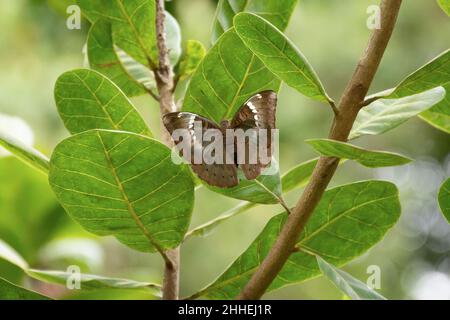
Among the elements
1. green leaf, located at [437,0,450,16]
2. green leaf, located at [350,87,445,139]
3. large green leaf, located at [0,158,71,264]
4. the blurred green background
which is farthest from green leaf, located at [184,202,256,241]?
the blurred green background

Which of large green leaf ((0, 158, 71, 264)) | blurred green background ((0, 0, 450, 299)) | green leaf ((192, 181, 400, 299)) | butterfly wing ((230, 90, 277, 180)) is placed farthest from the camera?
blurred green background ((0, 0, 450, 299))

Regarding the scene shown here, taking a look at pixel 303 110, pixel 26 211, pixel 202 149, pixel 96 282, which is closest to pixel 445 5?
pixel 202 149

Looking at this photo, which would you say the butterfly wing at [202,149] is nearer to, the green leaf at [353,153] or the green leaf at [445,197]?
the green leaf at [353,153]

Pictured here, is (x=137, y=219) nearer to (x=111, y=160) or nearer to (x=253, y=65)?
(x=111, y=160)

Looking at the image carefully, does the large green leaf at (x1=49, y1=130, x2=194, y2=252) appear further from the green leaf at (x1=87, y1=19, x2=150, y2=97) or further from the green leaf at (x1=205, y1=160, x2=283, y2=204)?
the green leaf at (x1=87, y1=19, x2=150, y2=97)

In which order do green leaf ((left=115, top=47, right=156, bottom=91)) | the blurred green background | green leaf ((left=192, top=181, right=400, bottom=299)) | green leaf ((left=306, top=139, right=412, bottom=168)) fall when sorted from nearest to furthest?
green leaf ((left=306, top=139, right=412, bottom=168))
green leaf ((left=192, top=181, right=400, bottom=299))
green leaf ((left=115, top=47, right=156, bottom=91))
the blurred green background
